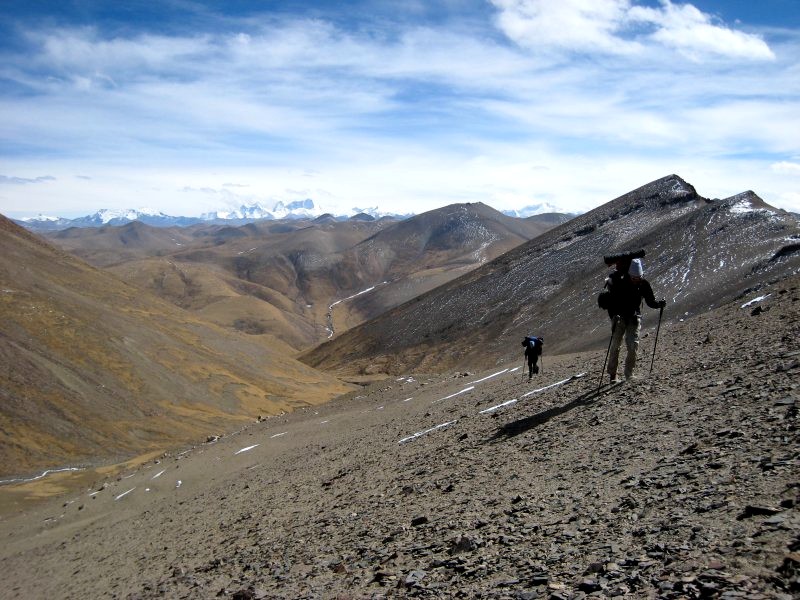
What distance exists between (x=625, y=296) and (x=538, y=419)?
2998mm

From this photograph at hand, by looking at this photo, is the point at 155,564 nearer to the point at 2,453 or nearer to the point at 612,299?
the point at 612,299

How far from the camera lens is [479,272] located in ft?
304

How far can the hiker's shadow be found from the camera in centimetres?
1164

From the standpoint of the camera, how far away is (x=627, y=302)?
12.4m

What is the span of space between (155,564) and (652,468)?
28.9 ft

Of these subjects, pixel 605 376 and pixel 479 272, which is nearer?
pixel 605 376

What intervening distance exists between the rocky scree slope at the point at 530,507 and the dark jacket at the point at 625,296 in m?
1.41

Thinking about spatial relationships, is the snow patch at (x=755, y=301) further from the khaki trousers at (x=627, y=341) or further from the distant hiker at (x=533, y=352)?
the khaki trousers at (x=627, y=341)

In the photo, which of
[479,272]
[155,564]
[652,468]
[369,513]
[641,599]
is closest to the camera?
[641,599]

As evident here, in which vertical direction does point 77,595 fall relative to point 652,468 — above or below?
below

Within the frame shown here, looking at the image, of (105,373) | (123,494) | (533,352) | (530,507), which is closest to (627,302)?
(530,507)

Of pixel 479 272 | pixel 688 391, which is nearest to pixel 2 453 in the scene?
pixel 688 391

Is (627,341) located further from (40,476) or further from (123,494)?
(40,476)

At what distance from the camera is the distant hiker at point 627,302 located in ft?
39.8
